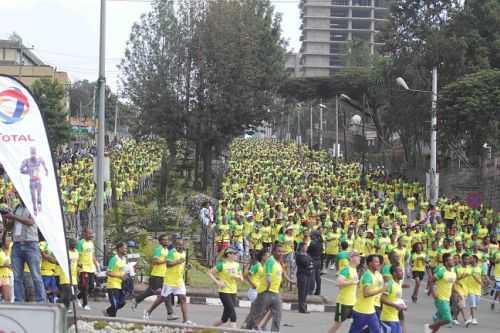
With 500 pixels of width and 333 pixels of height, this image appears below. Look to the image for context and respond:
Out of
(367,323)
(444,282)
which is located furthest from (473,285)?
(367,323)

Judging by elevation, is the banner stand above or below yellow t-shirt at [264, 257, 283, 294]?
above

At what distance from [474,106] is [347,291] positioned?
24347 mm

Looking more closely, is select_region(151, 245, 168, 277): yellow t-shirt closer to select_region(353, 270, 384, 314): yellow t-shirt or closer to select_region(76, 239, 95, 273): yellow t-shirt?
select_region(76, 239, 95, 273): yellow t-shirt

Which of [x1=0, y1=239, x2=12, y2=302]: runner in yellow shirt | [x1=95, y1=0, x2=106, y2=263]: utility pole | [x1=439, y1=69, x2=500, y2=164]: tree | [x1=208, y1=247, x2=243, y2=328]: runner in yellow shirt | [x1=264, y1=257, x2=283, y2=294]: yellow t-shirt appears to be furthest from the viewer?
[x1=439, y1=69, x2=500, y2=164]: tree

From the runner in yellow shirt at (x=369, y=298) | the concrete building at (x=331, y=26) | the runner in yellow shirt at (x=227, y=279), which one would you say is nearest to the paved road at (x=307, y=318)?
the runner in yellow shirt at (x=227, y=279)

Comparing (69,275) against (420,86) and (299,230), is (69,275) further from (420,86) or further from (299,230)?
(420,86)

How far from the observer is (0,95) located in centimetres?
754

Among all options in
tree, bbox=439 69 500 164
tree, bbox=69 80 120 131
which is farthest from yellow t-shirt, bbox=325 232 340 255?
tree, bbox=69 80 120 131

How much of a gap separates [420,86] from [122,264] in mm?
31829

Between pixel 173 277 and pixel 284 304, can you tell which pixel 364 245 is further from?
pixel 173 277

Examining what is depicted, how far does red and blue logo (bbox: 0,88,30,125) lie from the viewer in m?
7.52

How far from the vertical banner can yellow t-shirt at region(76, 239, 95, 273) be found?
858 centimetres

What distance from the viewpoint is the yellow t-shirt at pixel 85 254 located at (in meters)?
16.1

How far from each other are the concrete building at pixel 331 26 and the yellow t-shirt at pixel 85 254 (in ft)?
465
